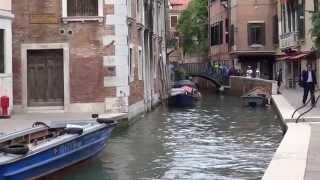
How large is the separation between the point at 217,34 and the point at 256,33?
30.5 ft

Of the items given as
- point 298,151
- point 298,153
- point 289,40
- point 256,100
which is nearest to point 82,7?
point 298,151

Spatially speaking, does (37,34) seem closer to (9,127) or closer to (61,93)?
(61,93)

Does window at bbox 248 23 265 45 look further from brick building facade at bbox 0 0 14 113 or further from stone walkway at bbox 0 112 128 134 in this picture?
brick building facade at bbox 0 0 14 113

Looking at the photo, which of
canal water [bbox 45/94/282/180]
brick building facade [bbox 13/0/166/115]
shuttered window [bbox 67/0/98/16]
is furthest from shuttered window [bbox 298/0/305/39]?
Answer: shuttered window [bbox 67/0/98/16]

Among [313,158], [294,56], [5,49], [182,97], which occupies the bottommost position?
[313,158]

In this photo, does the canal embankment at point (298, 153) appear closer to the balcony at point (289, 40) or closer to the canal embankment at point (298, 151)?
the canal embankment at point (298, 151)

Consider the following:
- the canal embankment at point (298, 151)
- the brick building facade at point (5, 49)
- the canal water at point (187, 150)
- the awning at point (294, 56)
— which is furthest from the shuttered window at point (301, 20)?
the brick building facade at point (5, 49)

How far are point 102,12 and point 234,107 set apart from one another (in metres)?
13.1

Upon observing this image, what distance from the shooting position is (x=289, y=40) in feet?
149

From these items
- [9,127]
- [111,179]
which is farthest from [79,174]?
[9,127]

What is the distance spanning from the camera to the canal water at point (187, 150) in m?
13.3

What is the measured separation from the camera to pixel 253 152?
16266 millimetres

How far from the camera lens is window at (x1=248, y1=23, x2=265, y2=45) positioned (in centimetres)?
5506

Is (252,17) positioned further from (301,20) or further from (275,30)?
(301,20)
